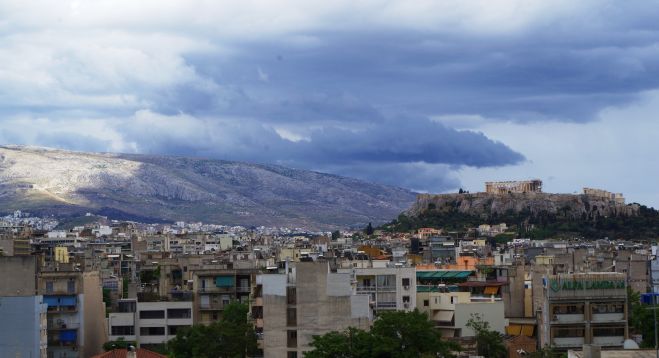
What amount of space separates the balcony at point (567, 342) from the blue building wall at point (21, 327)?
2764 cm

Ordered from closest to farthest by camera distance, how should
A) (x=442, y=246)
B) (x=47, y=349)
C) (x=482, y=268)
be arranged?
1. (x=47, y=349)
2. (x=482, y=268)
3. (x=442, y=246)

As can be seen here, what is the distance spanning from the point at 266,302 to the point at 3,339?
1606cm

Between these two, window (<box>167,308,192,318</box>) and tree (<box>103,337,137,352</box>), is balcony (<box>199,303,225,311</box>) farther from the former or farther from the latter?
tree (<box>103,337,137,352</box>)

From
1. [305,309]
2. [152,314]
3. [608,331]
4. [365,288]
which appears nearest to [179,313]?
[152,314]

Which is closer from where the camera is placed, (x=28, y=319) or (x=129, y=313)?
(x=28, y=319)

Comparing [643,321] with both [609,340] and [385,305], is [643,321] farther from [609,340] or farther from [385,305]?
[385,305]

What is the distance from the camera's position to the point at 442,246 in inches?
7141

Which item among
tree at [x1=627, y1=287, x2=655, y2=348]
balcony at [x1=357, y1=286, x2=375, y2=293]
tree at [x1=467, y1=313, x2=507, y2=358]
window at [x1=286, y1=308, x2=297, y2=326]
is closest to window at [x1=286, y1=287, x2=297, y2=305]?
window at [x1=286, y1=308, x2=297, y2=326]

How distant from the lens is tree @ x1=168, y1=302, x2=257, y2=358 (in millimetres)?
80938

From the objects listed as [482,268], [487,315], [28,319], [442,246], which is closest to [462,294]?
[487,315]

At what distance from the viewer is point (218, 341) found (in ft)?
275

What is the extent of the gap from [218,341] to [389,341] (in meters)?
14.6

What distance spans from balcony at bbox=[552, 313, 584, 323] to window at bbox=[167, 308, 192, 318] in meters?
34.0

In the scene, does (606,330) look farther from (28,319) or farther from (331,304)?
(28,319)
